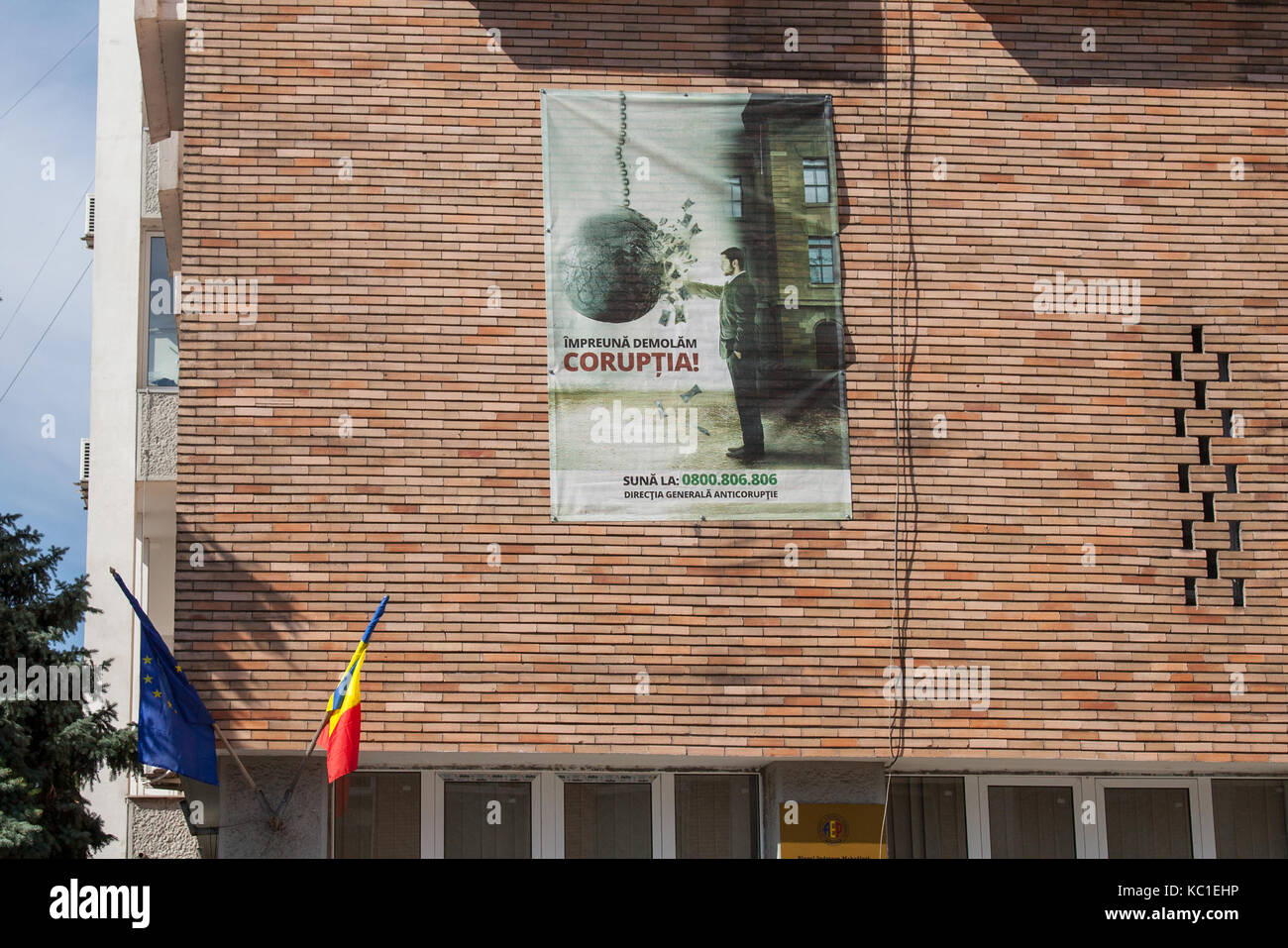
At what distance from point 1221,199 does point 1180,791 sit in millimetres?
5698

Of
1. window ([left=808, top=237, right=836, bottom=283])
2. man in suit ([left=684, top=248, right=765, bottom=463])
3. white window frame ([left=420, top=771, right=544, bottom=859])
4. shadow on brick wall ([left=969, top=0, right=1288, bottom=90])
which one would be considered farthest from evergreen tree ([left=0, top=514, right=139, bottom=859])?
shadow on brick wall ([left=969, top=0, right=1288, bottom=90])

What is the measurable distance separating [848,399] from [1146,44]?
185 inches

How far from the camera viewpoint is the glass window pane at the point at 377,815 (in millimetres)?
13945

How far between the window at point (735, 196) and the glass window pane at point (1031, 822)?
5.94 metres

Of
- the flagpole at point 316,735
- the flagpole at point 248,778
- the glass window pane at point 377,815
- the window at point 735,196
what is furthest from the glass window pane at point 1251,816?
the flagpole at point 248,778

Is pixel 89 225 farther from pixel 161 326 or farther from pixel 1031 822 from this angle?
pixel 1031 822

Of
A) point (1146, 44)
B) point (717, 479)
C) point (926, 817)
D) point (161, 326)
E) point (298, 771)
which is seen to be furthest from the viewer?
point (161, 326)

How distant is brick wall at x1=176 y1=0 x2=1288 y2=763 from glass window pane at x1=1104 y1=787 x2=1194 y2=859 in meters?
1.41

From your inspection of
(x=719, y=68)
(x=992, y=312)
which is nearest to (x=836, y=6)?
(x=719, y=68)

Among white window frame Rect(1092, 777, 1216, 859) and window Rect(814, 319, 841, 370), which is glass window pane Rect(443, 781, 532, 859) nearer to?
window Rect(814, 319, 841, 370)

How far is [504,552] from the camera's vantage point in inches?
530

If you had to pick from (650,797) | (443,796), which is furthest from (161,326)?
(650,797)

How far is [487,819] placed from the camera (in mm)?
14172

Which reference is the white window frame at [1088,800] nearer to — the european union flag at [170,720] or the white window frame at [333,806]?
the white window frame at [333,806]
